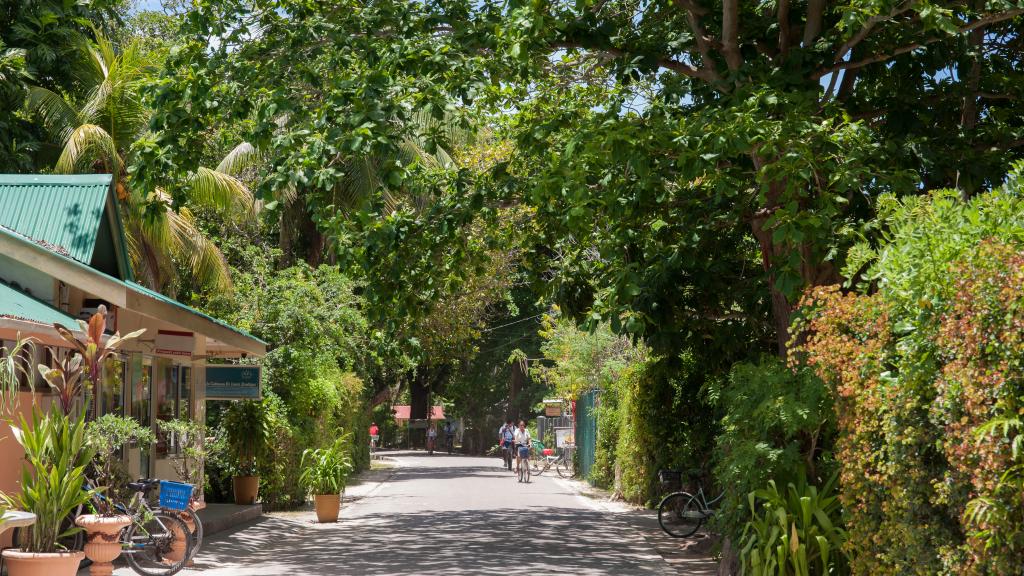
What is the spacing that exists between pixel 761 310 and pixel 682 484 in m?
5.22

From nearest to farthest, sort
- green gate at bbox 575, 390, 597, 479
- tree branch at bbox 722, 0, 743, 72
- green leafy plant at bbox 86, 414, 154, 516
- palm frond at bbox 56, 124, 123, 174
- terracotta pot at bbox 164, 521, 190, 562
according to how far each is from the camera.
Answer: green leafy plant at bbox 86, 414, 154, 516
terracotta pot at bbox 164, 521, 190, 562
tree branch at bbox 722, 0, 743, 72
palm frond at bbox 56, 124, 123, 174
green gate at bbox 575, 390, 597, 479

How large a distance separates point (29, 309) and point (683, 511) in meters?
9.48

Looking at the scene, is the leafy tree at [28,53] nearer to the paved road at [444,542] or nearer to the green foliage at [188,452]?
the green foliage at [188,452]

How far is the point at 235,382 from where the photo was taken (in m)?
18.2

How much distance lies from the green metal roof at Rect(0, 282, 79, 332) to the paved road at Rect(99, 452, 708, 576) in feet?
10.4

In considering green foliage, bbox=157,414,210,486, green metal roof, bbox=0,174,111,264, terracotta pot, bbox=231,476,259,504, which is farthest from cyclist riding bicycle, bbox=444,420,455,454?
green metal roof, bbox=0,174,111,264

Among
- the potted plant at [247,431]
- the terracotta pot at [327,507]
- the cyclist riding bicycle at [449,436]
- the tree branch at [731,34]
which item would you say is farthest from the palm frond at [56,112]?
the cyclist riding bicycle at [449,436]

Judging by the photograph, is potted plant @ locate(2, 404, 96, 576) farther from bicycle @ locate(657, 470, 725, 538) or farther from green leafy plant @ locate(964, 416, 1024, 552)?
bicycle @ locate(657, 470, 725, 538)

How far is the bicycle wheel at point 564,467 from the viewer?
37562 mm

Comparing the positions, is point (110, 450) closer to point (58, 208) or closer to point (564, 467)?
point (58, 208)

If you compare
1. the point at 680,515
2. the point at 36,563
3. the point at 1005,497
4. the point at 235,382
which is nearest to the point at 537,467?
the point at 235,382

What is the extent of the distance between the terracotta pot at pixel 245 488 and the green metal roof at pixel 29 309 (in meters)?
8.27

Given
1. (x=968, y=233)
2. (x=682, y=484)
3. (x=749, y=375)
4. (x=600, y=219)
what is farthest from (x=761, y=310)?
(x=968, y=233)

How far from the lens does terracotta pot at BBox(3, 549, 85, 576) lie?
9.95 m
